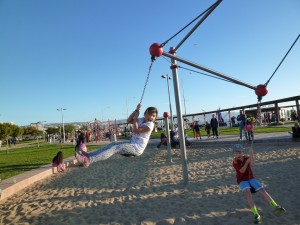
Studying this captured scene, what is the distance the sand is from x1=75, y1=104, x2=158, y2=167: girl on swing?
1.11 meters

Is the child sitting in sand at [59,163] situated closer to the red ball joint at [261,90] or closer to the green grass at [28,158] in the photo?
the green grass at [28,158]

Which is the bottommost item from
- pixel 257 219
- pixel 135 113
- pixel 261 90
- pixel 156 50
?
pixel 257 219

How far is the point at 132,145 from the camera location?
5.88 metres

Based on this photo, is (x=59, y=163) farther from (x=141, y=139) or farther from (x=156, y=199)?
(x=141, y=139)

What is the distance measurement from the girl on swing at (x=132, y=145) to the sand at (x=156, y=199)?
43.8 inches

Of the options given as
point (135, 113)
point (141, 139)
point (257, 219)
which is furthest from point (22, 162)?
point (257, 219)

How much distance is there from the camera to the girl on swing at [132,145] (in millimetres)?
5789

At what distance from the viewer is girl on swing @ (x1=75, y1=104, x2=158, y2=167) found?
19.0 feet

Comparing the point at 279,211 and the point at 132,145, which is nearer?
the point at 279,211

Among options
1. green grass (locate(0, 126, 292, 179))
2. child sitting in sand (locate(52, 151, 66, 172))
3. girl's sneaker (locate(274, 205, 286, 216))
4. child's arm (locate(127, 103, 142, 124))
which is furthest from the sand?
green grass (locate(0, 126, 292, 179))

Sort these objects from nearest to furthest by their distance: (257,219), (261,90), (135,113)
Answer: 1. (261,90)
2. (257,219)
3. (135,113)

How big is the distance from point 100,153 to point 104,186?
2773mm

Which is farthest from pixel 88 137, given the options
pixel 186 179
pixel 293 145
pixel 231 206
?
pixel 231 206

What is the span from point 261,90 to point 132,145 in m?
2.72
